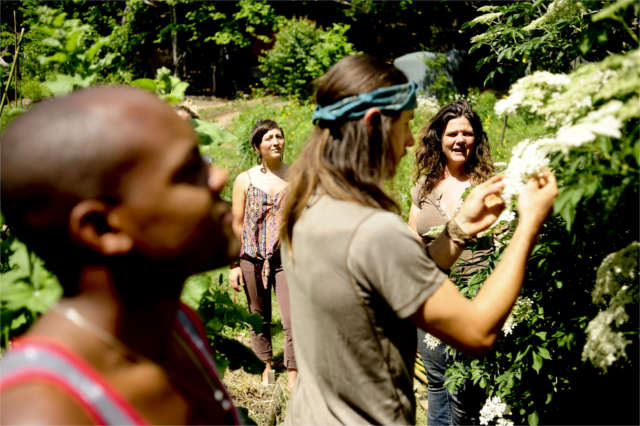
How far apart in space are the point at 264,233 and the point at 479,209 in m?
2.80

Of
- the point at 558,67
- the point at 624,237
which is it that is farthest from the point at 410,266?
the point at 558,67

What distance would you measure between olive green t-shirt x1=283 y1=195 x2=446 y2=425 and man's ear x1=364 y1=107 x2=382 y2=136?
231 mm

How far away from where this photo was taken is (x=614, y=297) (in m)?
1.63

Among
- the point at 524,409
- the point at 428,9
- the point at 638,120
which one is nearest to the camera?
the point at 638,120

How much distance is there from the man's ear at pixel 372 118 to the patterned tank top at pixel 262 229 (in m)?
2.96

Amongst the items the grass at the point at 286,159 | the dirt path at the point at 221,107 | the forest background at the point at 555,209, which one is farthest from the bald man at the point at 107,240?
the dirt path at the point at 221,107

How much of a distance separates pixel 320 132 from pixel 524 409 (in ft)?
6.52

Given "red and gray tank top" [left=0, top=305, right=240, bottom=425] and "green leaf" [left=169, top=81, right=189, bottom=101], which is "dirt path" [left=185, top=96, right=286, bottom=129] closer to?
"green leaf" [left=169, top=81, right=189, bottom=101]

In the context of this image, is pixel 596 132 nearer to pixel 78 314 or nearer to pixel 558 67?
pixel 78 314

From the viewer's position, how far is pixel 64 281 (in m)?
0.85

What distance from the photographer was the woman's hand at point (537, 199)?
1.45m

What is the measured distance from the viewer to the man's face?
0.83 m

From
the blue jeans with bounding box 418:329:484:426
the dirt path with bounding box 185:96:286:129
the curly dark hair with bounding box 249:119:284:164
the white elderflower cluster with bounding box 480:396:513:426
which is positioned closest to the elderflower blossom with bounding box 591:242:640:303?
the white elderflower cluster with bounding box 480:396:513:426

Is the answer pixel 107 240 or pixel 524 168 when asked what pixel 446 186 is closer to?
pixel 524 168
